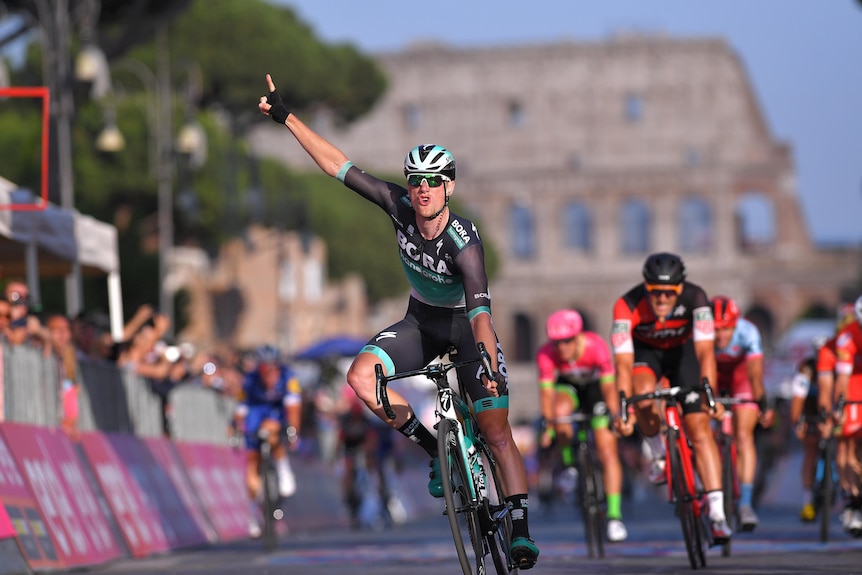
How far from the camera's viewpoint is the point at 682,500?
1122 centimetres

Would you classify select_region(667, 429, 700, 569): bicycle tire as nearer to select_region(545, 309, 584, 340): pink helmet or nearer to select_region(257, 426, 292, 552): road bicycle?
select_region(545, 309, 584, 340): pink helmet

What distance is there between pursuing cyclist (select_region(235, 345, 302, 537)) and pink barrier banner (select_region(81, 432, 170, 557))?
46.1 inches

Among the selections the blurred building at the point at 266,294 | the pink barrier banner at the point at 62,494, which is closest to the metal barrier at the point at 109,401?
the pink barrier banner at the point at 62,494

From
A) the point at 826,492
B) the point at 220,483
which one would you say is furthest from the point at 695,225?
the point at 826,492

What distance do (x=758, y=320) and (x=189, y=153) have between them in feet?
281

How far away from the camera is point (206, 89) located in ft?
176

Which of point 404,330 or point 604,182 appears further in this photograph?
point 604,182

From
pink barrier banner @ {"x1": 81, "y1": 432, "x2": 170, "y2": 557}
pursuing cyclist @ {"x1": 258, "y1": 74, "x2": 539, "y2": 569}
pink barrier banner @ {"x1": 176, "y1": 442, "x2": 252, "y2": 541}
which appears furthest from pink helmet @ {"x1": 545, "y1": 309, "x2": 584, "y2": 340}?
pink barrier banner @ {"x1": 176, "y1": 442, "x2": 252, "y2": 541}

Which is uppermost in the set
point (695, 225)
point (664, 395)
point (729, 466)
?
point (695, 225)

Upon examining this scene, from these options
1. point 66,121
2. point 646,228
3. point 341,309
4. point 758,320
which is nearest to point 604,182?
point 646,228

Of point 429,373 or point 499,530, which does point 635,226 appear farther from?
point 429,373

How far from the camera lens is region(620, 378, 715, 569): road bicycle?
36.8 feet

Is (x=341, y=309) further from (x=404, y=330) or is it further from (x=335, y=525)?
(x=404, y=330)

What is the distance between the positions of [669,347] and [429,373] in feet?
12.4
